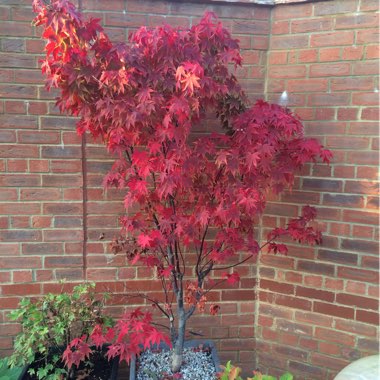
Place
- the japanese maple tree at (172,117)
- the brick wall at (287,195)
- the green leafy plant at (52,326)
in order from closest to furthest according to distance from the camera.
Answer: the japanese maple tree at (172,117), the green leafy plant at (52,326), the brick wall at (287,195)

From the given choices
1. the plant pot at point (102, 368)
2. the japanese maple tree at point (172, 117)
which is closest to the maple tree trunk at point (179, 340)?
the japanese maple tree at point (172, 117)

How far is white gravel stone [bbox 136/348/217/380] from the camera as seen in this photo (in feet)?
7.99

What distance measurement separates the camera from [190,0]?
2547 millimetres

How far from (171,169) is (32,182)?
47.4 inches

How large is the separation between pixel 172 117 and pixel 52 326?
60.0 inches

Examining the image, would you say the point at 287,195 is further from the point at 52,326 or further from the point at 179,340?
the point at 52,326

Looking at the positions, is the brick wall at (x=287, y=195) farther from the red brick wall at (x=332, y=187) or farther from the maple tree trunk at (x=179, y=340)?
the maple tree trunk at (x=179, y=340)

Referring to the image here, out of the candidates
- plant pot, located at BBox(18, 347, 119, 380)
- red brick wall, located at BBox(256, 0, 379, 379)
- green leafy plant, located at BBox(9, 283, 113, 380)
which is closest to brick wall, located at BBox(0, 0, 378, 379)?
red brick wall, located at BBox(256, 0, 379, 379)

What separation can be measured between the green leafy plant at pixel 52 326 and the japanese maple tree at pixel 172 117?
20.3 inches

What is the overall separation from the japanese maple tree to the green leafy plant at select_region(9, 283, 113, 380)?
1.70 feet

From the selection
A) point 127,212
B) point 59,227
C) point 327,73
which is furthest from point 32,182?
point 327,73

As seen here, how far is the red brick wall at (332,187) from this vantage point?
2.44 metres

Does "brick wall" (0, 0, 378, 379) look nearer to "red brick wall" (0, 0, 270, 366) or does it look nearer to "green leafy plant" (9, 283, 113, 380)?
"red brick wall" (0, 0, 270, 366)

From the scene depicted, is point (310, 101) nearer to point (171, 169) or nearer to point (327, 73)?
point (327, 73)
